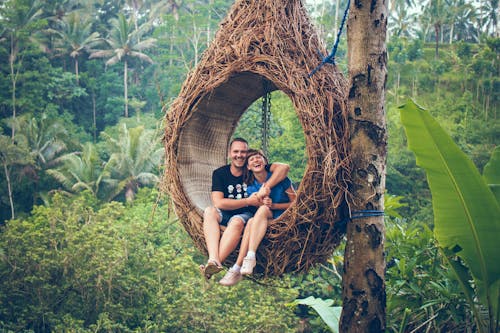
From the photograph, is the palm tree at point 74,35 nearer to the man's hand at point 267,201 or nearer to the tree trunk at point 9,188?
the tree trunk at point 9,188

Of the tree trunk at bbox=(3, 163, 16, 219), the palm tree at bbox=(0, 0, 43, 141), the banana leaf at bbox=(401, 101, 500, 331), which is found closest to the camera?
the banana leaf at bbox=(401, 101, 500, 331)

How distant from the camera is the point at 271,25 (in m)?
3.48

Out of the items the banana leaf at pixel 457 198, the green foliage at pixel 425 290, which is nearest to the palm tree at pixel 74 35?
the green foliage at pixel 425 290

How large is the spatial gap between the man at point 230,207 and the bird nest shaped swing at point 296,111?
14 centimetres

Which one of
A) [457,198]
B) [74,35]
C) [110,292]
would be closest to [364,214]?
[457,198]

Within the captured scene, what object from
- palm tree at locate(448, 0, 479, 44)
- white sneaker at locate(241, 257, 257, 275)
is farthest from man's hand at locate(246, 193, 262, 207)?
palm tree at locate(448, 0, 479, 44)

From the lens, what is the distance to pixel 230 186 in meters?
3.77

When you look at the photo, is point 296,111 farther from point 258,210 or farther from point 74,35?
point 74,35

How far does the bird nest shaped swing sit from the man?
14 cm

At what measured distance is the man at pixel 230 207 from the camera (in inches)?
136

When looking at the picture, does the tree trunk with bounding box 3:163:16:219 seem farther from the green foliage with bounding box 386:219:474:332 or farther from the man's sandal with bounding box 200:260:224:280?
the man's sandal with bounding box 200:260:224:280

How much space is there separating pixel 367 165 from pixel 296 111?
0.48 m

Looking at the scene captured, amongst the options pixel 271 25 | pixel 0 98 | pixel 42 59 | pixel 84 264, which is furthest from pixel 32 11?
pixel 271 25

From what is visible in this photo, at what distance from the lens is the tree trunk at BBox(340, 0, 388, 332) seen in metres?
3.03
